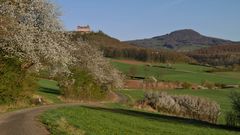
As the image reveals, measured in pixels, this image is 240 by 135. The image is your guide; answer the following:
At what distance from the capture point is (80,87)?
72.1 meters

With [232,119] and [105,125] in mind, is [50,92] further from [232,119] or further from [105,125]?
[105,125]

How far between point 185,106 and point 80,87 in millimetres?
17110

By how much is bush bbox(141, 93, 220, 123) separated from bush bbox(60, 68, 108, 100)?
9218 mm

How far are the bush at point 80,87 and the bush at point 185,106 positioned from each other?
9218 millimetres

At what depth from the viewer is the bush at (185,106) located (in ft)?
219

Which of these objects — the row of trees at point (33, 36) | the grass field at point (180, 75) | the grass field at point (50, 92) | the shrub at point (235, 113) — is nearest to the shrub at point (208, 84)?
the grass field at point (180, 75)

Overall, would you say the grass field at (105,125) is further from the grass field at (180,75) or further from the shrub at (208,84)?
the grass field at (180,75)

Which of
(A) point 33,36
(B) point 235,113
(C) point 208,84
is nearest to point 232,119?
(B) point 235,113

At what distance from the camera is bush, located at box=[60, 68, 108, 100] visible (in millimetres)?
69500

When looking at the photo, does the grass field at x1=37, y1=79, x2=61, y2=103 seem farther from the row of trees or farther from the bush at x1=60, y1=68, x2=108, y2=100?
the row of trees

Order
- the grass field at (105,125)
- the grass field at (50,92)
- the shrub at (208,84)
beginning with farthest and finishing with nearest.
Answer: the shrub at (208,84), the grass field at (50,92), the grass field at (105,125)

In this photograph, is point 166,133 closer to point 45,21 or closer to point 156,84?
point 45,21

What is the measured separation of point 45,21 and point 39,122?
20.2 m

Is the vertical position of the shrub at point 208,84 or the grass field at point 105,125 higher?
the grass field at point 105,125
